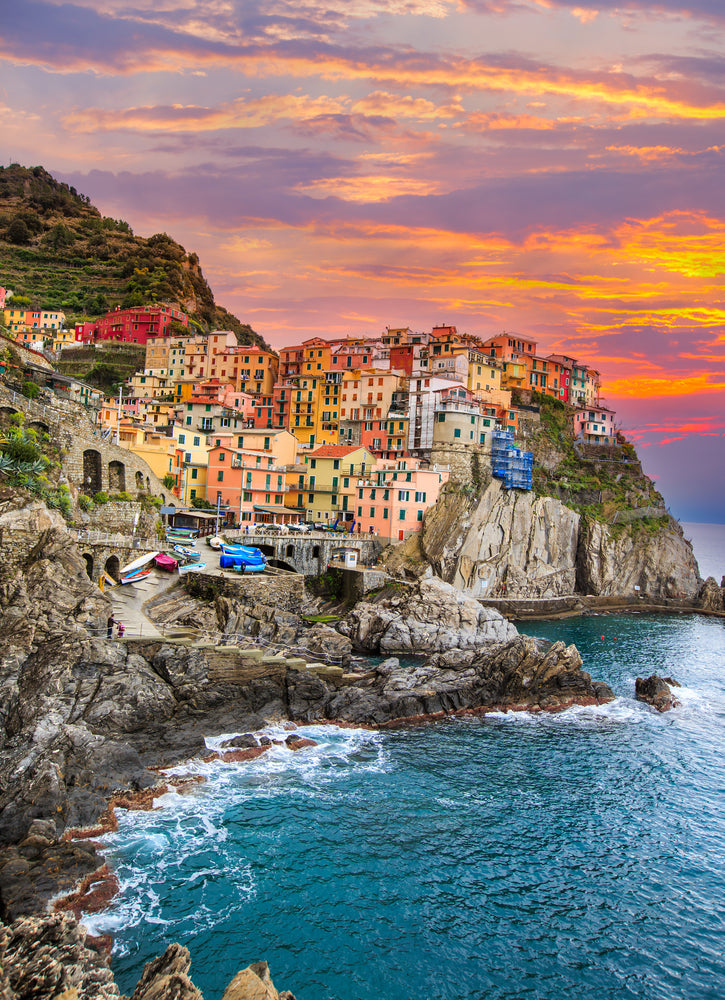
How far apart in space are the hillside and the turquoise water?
11264cm

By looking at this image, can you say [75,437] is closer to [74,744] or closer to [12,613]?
[12,613]

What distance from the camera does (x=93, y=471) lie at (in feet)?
166

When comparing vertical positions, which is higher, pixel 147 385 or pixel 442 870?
pixel 147 385

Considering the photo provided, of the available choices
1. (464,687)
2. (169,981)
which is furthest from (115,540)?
(169,981)

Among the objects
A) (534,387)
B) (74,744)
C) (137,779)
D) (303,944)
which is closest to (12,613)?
(74,744)

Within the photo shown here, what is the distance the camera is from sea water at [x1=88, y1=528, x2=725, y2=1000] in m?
18.7

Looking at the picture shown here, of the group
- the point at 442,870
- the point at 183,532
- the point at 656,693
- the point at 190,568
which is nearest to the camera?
the point at 442,870

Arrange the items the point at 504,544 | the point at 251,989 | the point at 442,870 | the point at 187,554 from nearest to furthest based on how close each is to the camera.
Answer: the point at 251,989 < the point at 442,870 < the point at 187,554 < the point at 504,544

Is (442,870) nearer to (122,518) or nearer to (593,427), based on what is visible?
(122,518)

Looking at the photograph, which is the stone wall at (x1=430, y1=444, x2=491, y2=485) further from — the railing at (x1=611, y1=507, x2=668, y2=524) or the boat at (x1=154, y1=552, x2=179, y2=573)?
the boat at (x1=154, y1=552, x2=179, y2=573)

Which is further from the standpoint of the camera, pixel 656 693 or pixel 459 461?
pixel 459 461

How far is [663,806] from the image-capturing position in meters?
29.6

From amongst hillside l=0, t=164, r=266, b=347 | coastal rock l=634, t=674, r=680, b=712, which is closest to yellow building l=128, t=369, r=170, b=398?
hillside l=0, t=164, r=266, b=347

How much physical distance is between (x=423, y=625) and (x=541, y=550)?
2798 cm
